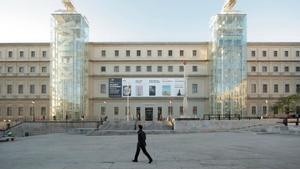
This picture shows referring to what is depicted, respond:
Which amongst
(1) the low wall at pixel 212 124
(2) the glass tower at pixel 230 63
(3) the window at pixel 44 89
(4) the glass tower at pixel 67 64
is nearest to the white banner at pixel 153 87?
(2) the glass tower at pixel 230 63

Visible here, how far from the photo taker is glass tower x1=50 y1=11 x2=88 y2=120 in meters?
75.6

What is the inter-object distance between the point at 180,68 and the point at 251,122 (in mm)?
26519

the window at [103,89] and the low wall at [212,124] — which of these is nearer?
the low wall at [212,124]

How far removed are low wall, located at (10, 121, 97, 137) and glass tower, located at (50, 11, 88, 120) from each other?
10669 millimetres

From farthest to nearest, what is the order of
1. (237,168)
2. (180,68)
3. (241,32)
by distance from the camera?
(180,68), (241,32), (237,168)

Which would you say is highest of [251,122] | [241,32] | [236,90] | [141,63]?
[241,32]

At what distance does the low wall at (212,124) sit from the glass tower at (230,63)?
1777 cm

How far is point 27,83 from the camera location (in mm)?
82938

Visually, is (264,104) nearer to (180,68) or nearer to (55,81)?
(180,68)

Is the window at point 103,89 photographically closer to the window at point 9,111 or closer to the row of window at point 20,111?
the row of window at point 20,111

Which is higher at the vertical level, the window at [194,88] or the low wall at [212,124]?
the window at [194,88]

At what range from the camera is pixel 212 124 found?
55562mm

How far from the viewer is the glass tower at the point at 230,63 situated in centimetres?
7594

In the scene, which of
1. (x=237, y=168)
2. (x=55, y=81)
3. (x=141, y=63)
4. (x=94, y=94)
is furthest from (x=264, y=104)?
(x=237, y=168)
